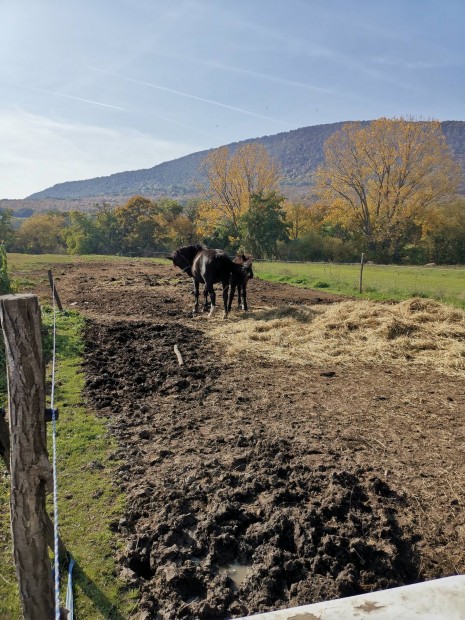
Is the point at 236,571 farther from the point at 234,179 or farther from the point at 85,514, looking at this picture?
the point at 234,179

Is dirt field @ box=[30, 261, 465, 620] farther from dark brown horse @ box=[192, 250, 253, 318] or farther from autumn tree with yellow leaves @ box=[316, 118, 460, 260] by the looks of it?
autumn tree with yellow leaves @ box=[316, 118, 460, 260]

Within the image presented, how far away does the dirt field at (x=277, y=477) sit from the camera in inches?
115

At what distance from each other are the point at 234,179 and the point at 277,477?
40215 mm

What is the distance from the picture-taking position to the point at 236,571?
3.02 meters

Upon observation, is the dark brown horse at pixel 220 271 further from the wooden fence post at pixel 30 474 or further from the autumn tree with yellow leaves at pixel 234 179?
the autumn tree with yellow leaves at pixel 234 179

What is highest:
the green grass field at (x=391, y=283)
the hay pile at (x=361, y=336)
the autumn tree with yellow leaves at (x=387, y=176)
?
the autumn tree with yellow leaves at (x=387, y=176)

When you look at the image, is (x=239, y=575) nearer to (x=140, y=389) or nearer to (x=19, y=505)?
(x=19, y=505)

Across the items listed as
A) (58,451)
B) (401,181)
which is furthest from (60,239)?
(58,451)

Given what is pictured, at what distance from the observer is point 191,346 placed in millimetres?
8531

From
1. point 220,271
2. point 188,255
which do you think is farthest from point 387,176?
point 220,271

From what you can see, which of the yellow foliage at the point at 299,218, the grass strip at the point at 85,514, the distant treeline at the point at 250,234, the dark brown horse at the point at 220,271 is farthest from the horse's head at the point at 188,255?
the yellow foliage at the point at 299,218

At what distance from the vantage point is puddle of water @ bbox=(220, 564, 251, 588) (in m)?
2.94

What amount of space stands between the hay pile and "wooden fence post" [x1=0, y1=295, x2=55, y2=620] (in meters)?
5.81

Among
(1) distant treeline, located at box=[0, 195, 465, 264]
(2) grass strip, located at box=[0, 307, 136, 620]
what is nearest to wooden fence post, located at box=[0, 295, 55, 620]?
(2) grass strip, located at box=[0, 307, 136, 620]
